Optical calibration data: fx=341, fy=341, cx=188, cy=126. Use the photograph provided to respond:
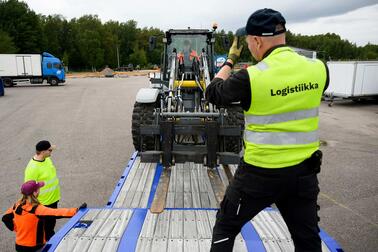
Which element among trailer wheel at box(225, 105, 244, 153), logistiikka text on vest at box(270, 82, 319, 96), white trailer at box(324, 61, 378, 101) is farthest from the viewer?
white trailer at box(324, 61, 378, 101)

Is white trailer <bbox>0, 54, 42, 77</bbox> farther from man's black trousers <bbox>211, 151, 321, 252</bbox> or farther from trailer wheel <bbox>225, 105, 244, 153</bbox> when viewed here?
man's black trousers <bbox>211, 151, 321, 252</bbox>

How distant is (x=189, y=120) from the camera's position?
18.2ft

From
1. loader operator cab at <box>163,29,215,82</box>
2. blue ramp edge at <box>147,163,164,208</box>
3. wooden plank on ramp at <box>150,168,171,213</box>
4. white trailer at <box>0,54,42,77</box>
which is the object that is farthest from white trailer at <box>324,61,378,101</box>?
white trailer at <box>0,54,42,77</box>

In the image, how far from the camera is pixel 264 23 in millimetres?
2090

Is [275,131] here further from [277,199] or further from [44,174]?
[44,174]

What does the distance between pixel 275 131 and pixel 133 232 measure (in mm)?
1831

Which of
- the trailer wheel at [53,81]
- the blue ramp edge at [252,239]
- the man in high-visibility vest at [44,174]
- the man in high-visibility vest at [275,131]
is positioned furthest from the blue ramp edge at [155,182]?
the trailer wheel at [53,81]

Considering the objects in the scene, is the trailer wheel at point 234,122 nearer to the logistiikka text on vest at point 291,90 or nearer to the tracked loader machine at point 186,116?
the tracked loader machine at point 186,116

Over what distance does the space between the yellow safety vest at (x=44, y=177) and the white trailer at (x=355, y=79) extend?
16490 mm

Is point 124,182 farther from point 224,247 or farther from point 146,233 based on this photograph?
point 224,247

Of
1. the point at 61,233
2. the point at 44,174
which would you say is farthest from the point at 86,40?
the point at 61,233

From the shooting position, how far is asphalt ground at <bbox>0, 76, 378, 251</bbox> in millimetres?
5004

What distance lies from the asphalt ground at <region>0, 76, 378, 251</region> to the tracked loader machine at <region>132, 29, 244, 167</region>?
1.35 meters

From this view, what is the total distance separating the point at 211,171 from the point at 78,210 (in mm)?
2288
